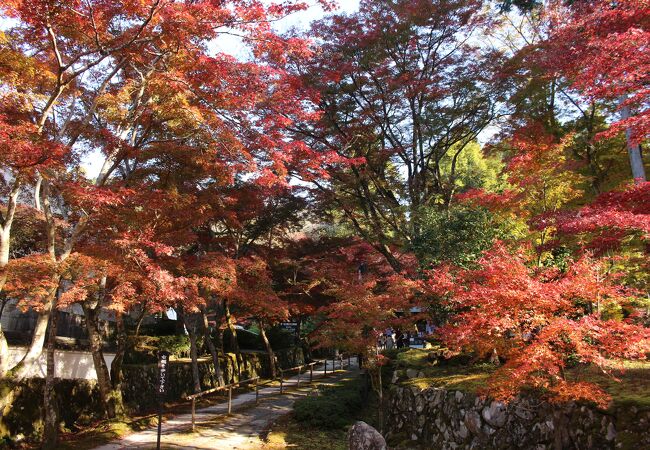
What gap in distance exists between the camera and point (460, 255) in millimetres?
12047

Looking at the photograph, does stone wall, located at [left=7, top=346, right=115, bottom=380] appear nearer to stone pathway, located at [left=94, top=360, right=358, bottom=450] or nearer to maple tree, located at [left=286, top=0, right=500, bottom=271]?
stone pathway, located at [left=94, top=360, right=358, bottom=450]

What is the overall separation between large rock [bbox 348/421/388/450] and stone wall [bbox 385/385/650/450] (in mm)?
2491

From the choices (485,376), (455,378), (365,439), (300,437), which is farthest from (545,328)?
(300,437)

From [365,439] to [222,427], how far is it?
642 cm

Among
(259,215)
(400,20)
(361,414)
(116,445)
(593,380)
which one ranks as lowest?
(361,414)

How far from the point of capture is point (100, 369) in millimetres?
11703

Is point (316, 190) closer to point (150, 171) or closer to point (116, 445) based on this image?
point (150, 171)

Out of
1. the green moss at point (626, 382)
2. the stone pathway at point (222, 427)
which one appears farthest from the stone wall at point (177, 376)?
the green moss at point (626, 382)

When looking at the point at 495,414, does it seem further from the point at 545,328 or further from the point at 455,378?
the point at 545,328

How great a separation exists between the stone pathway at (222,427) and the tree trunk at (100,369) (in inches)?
58.3

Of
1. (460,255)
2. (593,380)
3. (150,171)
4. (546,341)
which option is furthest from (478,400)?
(150,171)

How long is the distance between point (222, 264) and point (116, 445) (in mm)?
5342

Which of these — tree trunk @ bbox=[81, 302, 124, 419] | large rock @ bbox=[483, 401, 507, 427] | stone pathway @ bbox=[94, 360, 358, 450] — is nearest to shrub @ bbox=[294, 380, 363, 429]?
stone pathway @ bbox=[94, 360, 358, 450]

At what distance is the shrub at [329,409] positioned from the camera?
13062mm
